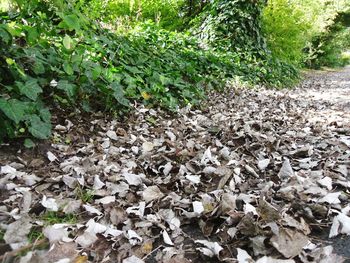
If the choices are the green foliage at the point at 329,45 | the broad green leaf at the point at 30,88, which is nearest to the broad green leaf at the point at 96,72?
the broad green leaf at the point at 30,88

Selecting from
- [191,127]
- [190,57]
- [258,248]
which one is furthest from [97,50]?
[258,248]

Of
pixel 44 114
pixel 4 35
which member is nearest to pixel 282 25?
pixel 44 114

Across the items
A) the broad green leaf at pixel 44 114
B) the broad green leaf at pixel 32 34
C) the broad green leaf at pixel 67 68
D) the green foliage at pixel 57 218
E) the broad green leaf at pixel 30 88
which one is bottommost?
the green foliage at pixel 57 218

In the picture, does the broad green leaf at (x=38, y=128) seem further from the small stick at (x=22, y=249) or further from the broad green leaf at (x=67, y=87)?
the small stick at (x=22, y=249)

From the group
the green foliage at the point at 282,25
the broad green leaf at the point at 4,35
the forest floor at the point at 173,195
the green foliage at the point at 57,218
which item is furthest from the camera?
the green foliage at the point at 282,25

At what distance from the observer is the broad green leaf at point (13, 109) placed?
1.93 metres

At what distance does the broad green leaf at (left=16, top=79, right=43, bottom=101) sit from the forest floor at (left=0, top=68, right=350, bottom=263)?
0.34 metres

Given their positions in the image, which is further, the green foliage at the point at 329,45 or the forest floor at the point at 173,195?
the green foliage at the point at 329,45

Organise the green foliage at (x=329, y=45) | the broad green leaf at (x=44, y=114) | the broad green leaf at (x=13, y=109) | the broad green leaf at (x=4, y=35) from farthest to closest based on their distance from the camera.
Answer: the green foliage at (x=329, y=45) → the broad green leaf at (x=44, y=114) → the broad green leaf at (x=4, y=35) → the broad green leaf at (x=13, y=109)

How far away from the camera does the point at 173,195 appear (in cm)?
170

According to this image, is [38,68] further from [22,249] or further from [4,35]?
[22,249]

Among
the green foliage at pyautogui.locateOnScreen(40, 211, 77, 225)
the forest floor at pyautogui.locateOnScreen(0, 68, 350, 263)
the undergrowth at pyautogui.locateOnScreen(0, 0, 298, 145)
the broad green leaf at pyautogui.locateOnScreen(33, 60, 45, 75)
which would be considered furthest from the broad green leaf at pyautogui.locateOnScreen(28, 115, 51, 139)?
the green foliage at pyautogui.locateOnScreen(40, 211, 77, 225)

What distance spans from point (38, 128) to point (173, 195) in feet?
3.39

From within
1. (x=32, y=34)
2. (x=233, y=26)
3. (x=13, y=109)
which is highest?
(x=233, y=26)
